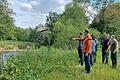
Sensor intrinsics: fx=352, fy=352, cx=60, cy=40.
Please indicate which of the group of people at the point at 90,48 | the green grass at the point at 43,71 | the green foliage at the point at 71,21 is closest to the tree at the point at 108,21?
the green foliage at the point at 71,21

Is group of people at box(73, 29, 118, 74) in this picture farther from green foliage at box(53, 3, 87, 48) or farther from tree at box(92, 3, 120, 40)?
tree at box(92, 3, 120, 40)

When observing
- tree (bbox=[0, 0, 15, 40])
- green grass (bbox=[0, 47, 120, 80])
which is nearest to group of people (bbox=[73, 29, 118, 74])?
green grass (bbox=[0, 47, 120, 80])

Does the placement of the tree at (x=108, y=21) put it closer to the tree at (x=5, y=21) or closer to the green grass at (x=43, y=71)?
the tree at (x=5, y=21)

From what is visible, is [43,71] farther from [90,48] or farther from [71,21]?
[71,21]

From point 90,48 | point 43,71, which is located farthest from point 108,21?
point 43,71

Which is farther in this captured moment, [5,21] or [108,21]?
[108,21]

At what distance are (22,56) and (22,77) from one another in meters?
6.38

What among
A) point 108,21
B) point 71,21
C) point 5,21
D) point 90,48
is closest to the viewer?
point 90,48

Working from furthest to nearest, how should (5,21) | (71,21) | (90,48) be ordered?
1. (71,21)
2. (5,21)
3. (90,48)

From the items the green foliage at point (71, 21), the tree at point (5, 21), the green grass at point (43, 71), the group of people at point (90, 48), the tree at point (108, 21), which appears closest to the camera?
the green grass at point (43, 71)

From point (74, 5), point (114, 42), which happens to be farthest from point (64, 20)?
point (114, 42)

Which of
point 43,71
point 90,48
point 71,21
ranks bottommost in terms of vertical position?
point 43,71

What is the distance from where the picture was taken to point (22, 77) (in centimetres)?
1140

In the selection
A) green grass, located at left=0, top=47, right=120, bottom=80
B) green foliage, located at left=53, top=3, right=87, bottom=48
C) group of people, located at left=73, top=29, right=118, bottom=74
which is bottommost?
green grass, located at left=0, top=47, right=120, bottom=80
